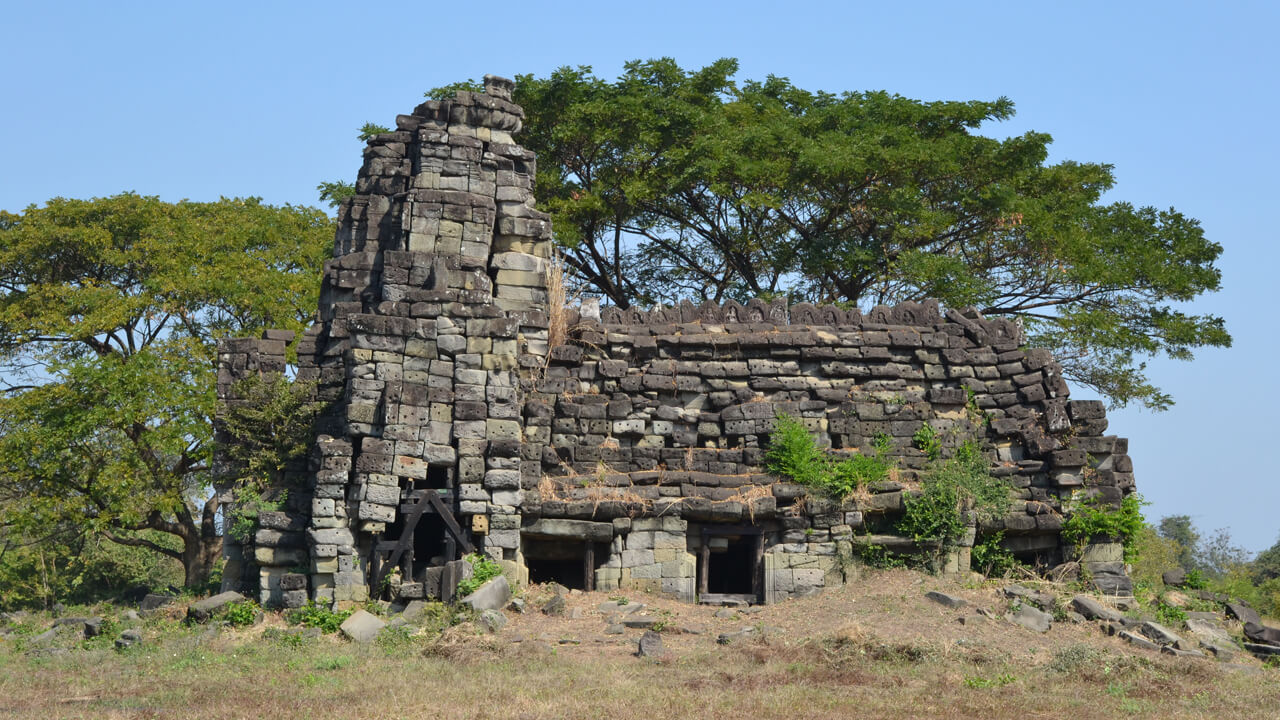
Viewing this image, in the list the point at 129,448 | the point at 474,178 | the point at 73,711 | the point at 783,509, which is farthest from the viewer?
the point at 129,448

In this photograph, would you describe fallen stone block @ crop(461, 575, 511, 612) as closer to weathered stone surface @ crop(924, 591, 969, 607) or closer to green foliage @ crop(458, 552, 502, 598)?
green foliage @ crop(458, 552, 502, 598)

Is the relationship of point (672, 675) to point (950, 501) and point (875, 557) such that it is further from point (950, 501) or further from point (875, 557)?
point (950, 501)

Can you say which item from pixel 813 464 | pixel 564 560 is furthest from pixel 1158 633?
pixel 564 560

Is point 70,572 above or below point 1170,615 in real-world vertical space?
below

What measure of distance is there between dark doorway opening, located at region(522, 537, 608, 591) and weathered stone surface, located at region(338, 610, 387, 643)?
109 inches

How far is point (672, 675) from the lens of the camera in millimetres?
13938

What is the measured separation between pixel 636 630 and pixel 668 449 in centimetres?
330

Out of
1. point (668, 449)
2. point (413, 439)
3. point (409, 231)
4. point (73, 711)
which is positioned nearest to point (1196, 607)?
point (668, 449)

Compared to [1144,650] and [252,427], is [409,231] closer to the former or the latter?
[252,427]

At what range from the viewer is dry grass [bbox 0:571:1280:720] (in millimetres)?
12492

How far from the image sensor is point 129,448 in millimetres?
25578

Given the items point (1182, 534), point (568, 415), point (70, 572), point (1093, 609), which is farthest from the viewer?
point (1182, 534)

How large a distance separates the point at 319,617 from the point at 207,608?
148 cm

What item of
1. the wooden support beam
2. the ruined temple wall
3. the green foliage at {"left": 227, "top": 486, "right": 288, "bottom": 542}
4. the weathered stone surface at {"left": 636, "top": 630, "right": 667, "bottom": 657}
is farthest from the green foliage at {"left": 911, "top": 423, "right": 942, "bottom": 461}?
the green foliage at {"left": 227, "top": 486, "right": 288, "bottom": 542}
